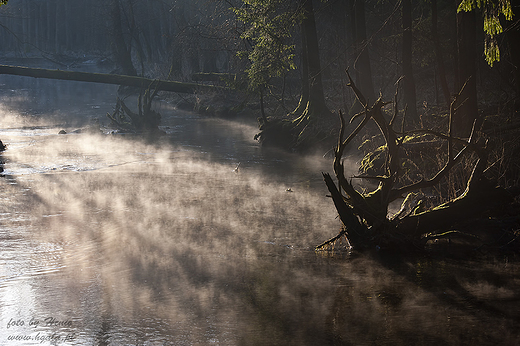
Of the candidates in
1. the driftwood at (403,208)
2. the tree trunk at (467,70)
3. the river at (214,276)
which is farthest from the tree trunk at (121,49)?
the driftwood at (403,208)

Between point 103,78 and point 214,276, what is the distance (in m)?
25.6

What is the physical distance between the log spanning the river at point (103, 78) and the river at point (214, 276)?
51.7 feet

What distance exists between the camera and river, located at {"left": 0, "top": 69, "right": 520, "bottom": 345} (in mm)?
6305

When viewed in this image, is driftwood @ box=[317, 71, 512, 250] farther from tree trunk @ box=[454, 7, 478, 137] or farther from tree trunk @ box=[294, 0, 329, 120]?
tree trunk @ box=[294, 0, 329, 120]

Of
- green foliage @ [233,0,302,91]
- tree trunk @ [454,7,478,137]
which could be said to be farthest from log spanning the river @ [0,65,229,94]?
tree trunk @ [454,7,478,137]

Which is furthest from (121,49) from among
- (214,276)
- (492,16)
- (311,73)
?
(214,276)

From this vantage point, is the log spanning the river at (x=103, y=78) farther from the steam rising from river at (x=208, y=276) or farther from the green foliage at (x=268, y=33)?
the steam rising from river at (x=208, y=276)

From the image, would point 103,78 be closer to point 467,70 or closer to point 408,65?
point 408,65

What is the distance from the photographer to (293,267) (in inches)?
326

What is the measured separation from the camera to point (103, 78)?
31375 mm

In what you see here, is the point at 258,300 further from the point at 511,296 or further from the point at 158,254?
the point at 511,296

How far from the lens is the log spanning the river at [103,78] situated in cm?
2889

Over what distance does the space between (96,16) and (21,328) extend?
A: 2294 inches

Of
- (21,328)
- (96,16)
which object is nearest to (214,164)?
(21,328)
